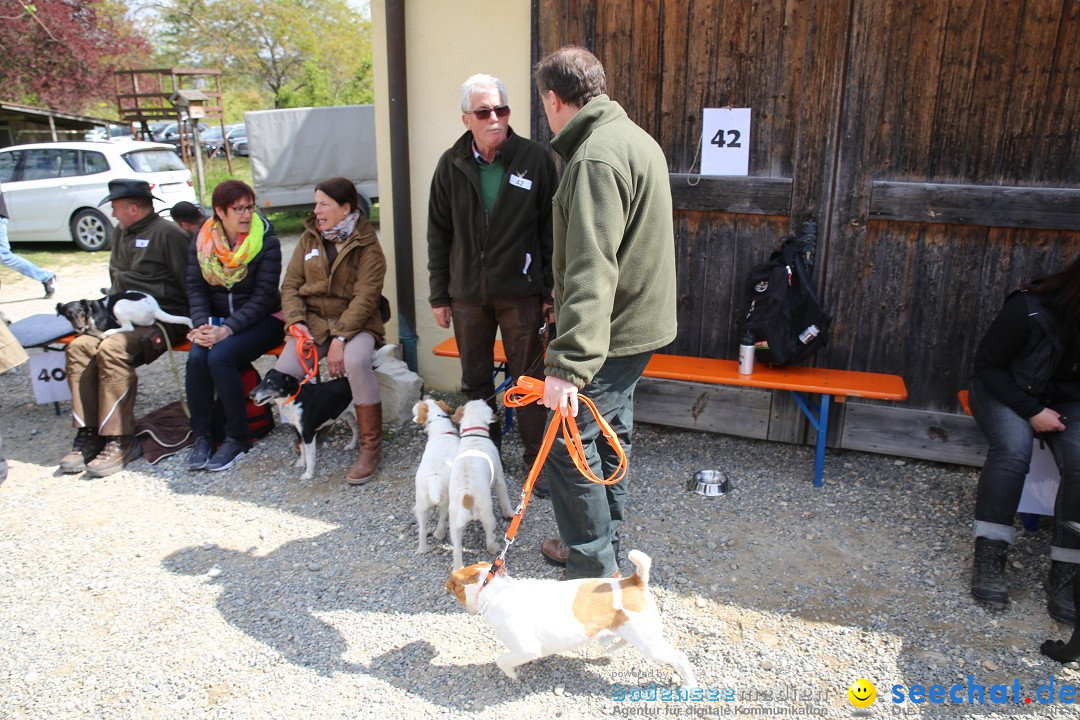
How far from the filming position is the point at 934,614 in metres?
2.98

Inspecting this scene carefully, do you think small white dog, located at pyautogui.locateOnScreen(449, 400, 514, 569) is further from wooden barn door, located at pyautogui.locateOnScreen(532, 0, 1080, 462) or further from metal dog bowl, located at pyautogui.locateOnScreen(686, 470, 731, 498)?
wooden barn door, located at pyautogui.locateOnScreen(532, 0, 1080, 462)

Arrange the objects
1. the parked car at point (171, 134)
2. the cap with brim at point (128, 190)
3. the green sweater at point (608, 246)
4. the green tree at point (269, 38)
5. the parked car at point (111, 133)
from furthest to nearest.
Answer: the green tree at point (269, 38), the parked car at point (171, 134), the parked car at point (111, 133), the cap with brim at point (128, 190), the green sweater at point (608, 246)

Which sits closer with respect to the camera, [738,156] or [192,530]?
[192,530]

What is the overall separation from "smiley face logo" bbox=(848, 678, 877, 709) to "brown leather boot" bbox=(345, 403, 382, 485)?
2610 millimetres

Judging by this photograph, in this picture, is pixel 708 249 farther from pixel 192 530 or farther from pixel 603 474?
pixel 192 530

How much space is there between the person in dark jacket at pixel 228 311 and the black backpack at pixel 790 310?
9.33 ft

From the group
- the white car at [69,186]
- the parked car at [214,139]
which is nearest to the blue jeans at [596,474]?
the white car at [69,186]

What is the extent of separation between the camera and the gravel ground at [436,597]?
2.64 metres

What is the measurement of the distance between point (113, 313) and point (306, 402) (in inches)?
57.2

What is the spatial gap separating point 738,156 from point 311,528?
9.70 feet

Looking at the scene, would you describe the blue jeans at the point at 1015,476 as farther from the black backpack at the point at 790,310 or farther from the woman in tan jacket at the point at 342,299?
the woman in tan jacket at the point at 342,299

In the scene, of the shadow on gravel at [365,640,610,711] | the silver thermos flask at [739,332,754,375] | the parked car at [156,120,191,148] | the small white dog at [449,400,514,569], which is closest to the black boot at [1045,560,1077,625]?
the silver thermos flask at [739,332,754,375]

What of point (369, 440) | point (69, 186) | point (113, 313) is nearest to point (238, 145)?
point (69, 186)

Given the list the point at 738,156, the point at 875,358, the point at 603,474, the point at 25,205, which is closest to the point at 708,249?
the point at 738,156
